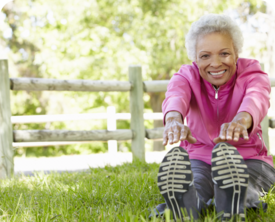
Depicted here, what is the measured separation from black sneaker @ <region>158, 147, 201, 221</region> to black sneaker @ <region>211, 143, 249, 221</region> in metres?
0.14

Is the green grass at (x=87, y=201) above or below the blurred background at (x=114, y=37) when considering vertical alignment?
below

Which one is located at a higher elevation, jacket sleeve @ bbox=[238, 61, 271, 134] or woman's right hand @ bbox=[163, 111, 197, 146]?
jacket sleeve @ bbox=[238, 61, 271, 134]

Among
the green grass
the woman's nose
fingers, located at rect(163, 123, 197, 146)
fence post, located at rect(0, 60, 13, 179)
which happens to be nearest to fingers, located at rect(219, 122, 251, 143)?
fingers, located at rect(163, 123, 197, 146)

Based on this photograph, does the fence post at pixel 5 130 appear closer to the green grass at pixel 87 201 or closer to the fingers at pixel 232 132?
the green grass at pixel 87 201

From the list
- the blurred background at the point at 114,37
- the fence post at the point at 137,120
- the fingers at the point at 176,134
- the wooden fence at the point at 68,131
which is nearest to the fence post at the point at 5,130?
the wooden fence at the point at 68,131

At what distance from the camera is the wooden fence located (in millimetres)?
3674

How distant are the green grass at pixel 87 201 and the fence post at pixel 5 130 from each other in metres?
→ 0.70

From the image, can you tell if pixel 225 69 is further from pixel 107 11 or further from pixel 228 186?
pixel 107 11

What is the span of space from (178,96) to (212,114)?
33 cm

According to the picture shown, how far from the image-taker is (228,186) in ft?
5.23

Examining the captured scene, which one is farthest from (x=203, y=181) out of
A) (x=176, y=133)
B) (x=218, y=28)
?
(x=218, y=28)

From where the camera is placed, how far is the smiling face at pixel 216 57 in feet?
7.19

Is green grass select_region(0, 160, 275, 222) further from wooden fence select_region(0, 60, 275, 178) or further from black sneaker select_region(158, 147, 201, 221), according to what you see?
wooden fence select_region(0, 60, 275, 178)

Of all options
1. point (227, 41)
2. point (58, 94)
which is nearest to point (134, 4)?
point (58, 94)
